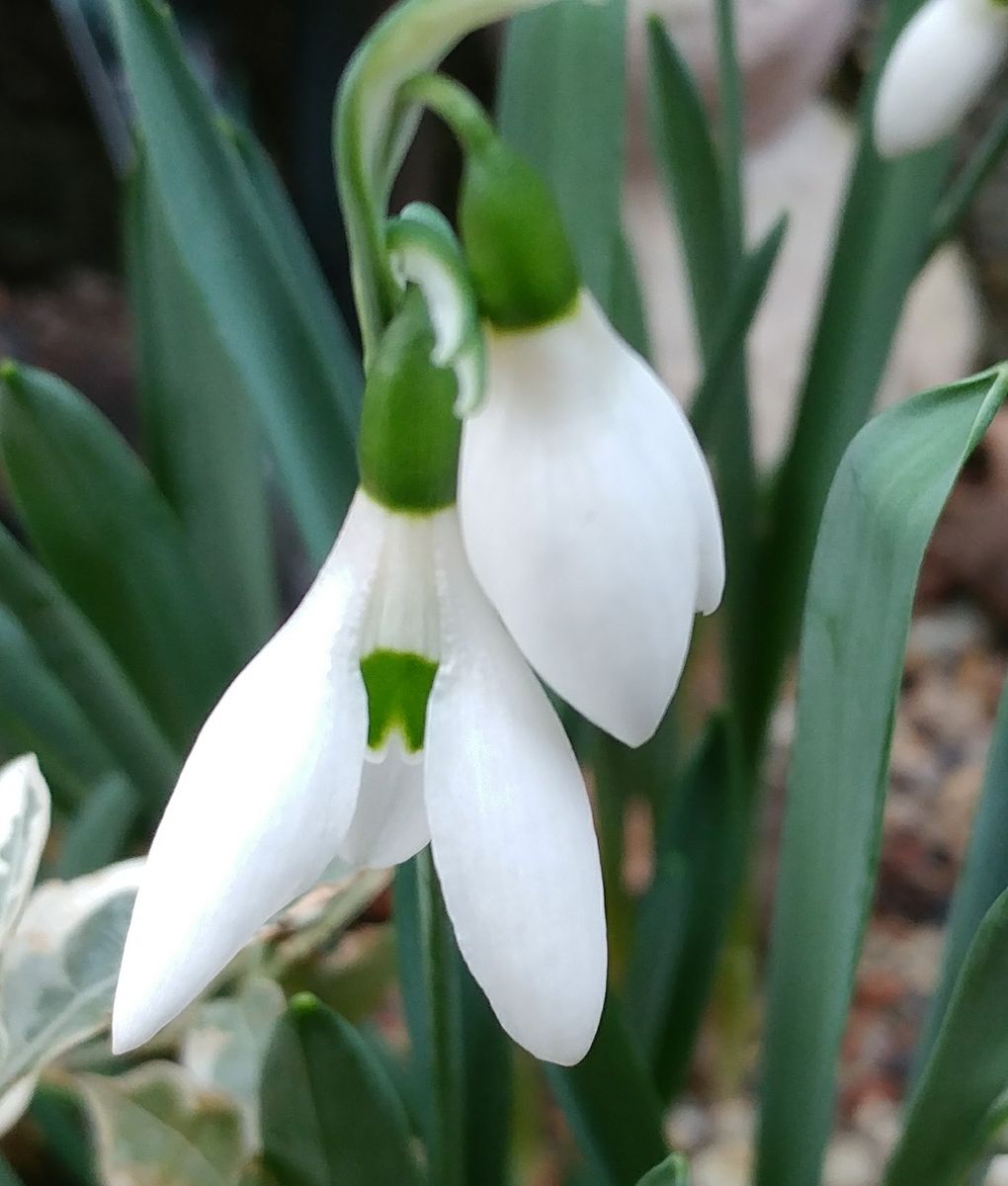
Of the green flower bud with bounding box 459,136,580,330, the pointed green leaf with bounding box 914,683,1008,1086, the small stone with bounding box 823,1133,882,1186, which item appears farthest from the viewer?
the small stone with bounding box 823,1133,882,1186

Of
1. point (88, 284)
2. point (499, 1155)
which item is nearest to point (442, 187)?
point (88, 284)

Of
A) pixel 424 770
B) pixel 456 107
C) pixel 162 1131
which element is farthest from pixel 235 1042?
pixel 456 107

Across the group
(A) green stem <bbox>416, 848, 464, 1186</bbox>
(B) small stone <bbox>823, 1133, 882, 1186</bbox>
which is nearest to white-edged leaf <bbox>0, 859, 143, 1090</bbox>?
(A) green stem <bbox>416, 848, 464, 1186</bbox>

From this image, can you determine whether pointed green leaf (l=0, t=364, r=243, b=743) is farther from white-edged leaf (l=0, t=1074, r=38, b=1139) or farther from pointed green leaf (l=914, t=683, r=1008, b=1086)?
pointed green leaf (l=914, t=683, r=1008, b=1086)

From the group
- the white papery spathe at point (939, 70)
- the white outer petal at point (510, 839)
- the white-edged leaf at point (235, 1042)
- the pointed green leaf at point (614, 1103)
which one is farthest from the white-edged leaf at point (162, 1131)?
the white papery spathe at point (939, 70)

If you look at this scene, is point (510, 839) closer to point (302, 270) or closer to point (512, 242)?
point (512, 242)

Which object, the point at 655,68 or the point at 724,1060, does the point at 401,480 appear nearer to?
the point at 655,68
